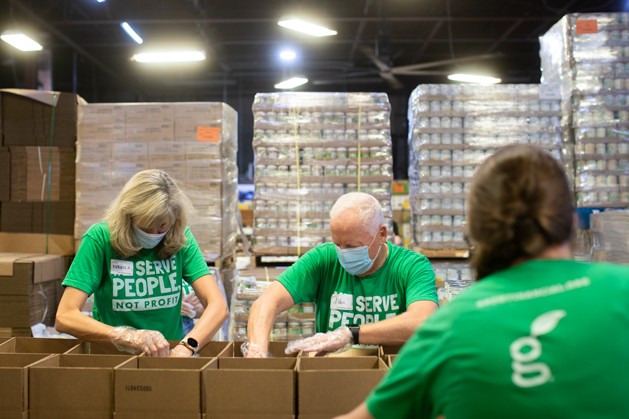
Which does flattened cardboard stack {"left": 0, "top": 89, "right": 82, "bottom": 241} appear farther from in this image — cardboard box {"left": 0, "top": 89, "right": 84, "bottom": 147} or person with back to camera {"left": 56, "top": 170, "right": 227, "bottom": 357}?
person with back to camera {"left": 56, "top": 170, "right": 227, "bottom": 357}

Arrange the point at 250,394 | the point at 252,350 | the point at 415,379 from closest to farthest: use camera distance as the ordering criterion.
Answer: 1. the point at 415,379
2. the point at 250,394
3. the point at 252,350

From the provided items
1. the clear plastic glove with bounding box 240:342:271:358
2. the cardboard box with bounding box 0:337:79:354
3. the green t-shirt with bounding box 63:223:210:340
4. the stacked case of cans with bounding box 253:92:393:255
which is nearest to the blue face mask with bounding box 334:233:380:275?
the clear plastic glove with bounding box 240:342:271:358

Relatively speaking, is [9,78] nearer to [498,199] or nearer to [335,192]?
[335,192]

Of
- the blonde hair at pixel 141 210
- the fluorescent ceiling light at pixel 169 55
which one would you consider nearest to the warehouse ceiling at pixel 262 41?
the fluorescent ceiling light at pixel 169 55

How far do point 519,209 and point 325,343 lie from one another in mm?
1691

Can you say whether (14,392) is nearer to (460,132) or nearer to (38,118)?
(38,118)

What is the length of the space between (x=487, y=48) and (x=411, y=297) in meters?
14.6

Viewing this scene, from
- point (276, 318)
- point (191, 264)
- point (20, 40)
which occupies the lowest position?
point (276, 318)

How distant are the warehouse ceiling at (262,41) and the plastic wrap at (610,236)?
645 cm

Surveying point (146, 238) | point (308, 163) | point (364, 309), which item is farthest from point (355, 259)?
Answer: point (308, 163)

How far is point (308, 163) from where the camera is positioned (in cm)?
571

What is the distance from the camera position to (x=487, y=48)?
16.5 metres

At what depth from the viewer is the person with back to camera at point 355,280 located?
10.6 feet

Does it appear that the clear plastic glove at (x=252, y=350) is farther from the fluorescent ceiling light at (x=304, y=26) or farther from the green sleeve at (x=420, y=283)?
the fluorescent ceiling light at (x=304, y=26)
